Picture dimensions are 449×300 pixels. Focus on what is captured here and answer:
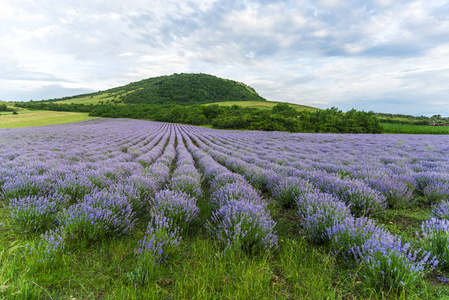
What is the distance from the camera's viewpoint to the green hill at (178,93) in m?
91.0

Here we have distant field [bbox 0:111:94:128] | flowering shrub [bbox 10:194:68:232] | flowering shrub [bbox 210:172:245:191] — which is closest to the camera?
flowering shrub [bbox 10:194:68:232]

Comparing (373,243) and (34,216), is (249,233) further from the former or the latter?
(34,216)

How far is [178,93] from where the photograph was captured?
9719 cm

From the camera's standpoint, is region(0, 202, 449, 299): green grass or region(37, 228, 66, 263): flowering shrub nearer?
region(0, 202, 449, 299): green grass

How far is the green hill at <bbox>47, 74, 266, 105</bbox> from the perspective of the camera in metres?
91.0

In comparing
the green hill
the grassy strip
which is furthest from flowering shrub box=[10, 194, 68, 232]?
the green hill

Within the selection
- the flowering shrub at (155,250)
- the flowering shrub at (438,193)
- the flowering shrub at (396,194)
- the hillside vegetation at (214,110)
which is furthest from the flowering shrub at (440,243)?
the hillside vegetation at (214,110)

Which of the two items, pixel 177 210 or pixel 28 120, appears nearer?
pixel 177 210

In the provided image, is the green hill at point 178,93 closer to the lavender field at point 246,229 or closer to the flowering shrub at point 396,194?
the lavender field at point 246,229

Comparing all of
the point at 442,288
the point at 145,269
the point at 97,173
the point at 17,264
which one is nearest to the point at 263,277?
the point at 145,269

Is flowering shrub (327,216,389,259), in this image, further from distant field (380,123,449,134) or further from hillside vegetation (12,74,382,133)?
distant field (380,123,449,134)

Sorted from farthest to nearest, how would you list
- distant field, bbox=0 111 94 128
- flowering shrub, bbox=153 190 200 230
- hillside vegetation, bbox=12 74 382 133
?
hillside vegetation, bbox=12 74 382 133
distant field, bbox=0 111 94 128
flowering shrub, bbox=153 190 200 230

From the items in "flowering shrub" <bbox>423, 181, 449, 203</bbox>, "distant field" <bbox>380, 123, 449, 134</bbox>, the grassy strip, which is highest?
"distant field" <bbox>380, 123, 449, 134</bbox>

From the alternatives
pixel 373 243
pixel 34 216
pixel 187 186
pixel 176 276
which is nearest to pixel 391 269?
pixel 373 243
